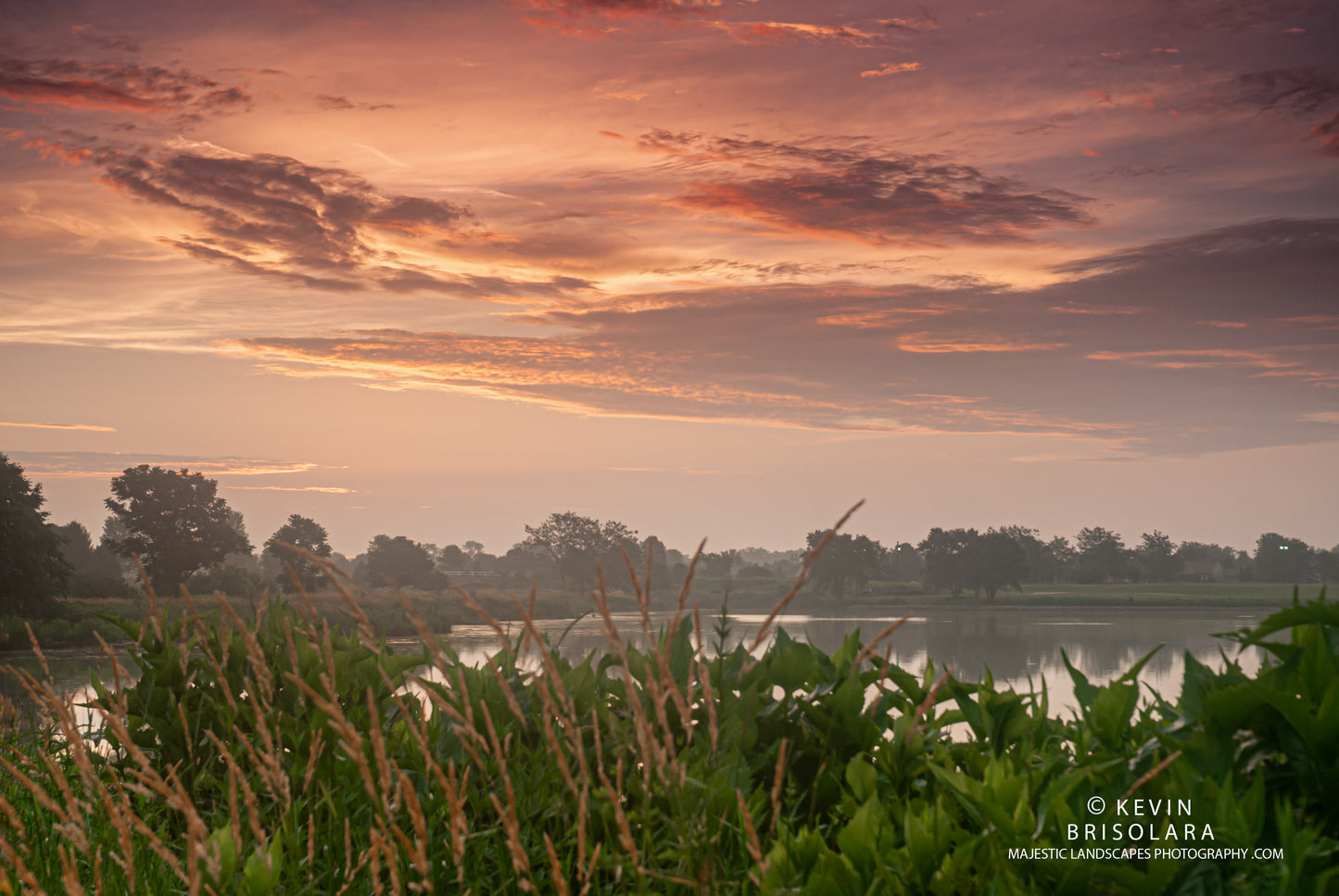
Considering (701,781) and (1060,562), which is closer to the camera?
(701,781)

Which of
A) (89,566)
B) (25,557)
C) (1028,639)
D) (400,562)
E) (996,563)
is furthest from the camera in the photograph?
(996,563)

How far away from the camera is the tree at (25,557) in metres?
40.4

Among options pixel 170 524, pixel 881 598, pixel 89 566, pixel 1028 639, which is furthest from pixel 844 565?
pixel 89 566

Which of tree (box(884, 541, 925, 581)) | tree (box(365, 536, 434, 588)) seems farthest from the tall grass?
tree (box(884, 541, 925, 581))

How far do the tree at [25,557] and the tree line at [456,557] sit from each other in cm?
6

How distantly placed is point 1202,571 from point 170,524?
14835cm

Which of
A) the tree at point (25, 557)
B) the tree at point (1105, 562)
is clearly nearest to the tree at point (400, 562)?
the tree at point (25, 557)

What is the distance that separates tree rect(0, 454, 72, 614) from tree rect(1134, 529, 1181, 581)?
127256 mm

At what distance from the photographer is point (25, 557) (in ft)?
135

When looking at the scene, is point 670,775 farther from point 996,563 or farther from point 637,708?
point 996,563

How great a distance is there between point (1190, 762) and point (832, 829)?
1.17 meters

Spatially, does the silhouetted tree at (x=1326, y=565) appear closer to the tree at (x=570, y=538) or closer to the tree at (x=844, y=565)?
the tree at (x=844, y=565)

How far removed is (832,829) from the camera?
3.12 meters

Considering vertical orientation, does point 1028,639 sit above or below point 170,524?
below
